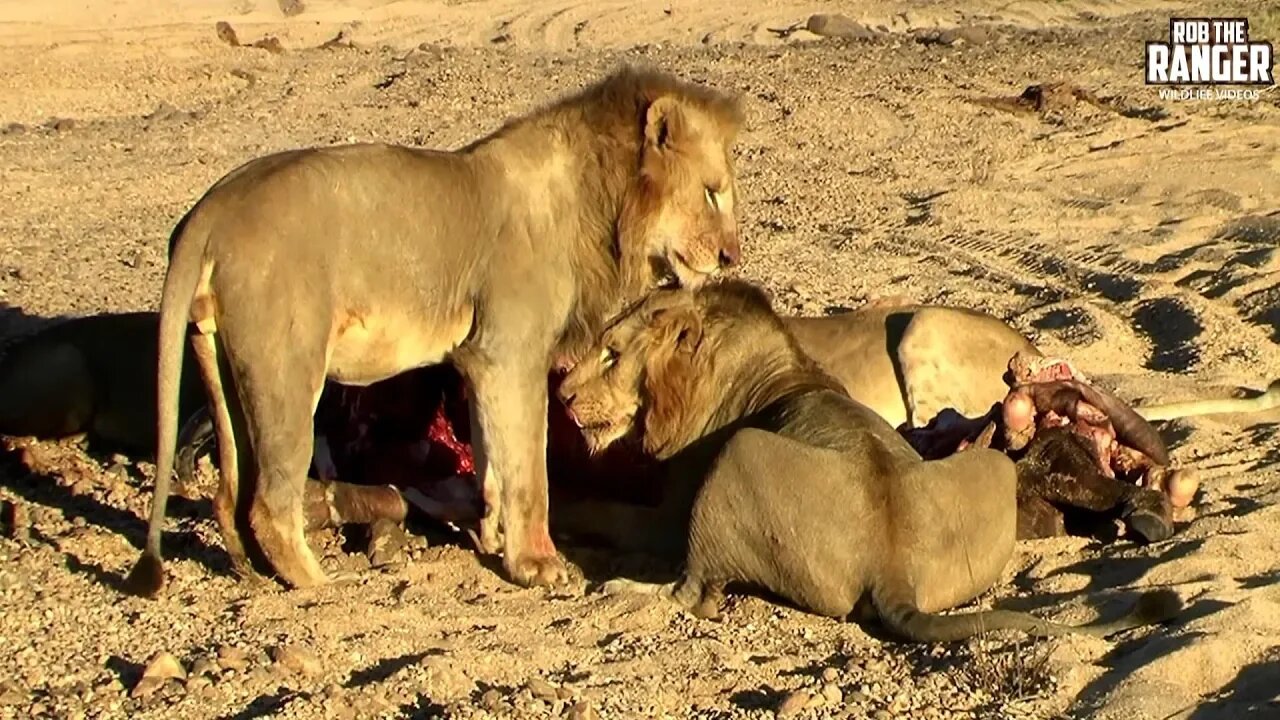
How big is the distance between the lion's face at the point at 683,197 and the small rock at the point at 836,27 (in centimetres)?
1404

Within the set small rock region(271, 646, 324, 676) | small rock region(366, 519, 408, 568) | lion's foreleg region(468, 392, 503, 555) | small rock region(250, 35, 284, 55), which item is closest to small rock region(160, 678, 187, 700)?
small rock region(271, 646, 324, 676)

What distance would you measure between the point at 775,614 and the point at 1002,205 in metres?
7.25

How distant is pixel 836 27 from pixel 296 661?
54.0ft

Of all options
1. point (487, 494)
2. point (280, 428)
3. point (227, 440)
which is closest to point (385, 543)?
point (487, 494)

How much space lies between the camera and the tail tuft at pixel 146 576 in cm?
650

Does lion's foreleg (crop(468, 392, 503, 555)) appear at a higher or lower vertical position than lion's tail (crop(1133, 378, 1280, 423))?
higher

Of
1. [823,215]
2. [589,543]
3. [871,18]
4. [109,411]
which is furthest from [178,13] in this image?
[589,543]

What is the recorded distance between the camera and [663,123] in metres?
7.36

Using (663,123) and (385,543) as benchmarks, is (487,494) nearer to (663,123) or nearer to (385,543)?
(385,543)

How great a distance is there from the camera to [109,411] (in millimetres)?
8859

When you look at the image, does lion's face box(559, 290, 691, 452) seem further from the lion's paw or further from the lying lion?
the lion's paw

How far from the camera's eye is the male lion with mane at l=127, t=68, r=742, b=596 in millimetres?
6441

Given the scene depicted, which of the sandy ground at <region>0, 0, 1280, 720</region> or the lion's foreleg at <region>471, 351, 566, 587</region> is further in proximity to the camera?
the lion's foreleg at <region>471, 351, 566, 587</region>

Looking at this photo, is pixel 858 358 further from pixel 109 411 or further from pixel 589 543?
pixel 109 411
